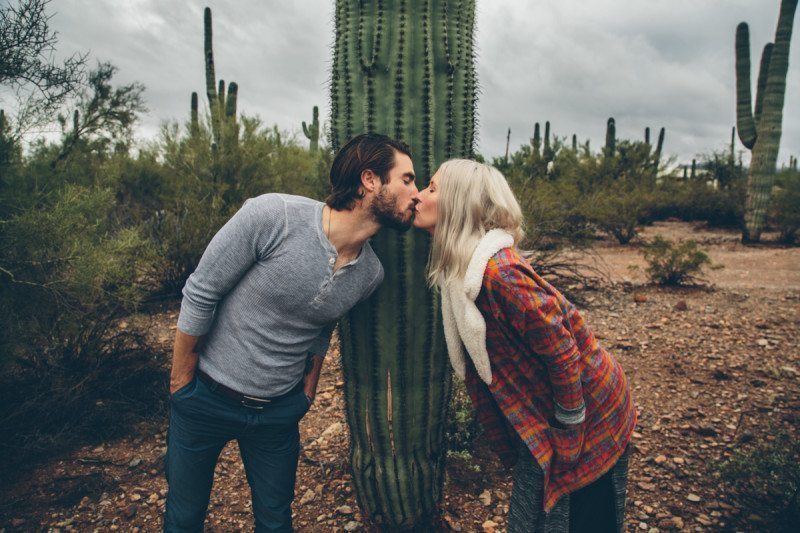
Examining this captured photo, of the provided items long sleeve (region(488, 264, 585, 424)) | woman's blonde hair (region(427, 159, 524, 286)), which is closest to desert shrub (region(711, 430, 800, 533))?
long sleeve (region(488, 264, 585, 424))

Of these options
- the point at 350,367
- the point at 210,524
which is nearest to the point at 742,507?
the point at 350,367

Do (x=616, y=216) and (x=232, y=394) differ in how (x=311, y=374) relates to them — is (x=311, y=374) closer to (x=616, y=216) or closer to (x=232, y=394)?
(x=232, y=394)

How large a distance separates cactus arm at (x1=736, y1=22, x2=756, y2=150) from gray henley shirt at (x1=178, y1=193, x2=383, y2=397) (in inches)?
516

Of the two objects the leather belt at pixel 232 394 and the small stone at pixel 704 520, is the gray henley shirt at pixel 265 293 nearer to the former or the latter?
the leather belt at pixel 232 394

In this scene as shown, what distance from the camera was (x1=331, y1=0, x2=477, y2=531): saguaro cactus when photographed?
7.32 feet

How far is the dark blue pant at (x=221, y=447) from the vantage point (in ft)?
6.15

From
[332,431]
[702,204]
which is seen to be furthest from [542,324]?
[702,204]

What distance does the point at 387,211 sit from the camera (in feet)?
6.21

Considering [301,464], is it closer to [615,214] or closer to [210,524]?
[210,524]

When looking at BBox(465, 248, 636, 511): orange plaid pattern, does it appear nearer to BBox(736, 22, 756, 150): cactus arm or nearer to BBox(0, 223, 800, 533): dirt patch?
BBox(0, 223, 800, 533): dirt patch

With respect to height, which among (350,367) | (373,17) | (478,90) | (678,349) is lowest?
(678,349)

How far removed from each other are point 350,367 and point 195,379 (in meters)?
0.75

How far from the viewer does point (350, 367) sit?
244 centimetres

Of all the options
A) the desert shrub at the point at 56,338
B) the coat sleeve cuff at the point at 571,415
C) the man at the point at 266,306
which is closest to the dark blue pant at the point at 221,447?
the man at the point at 266,306
